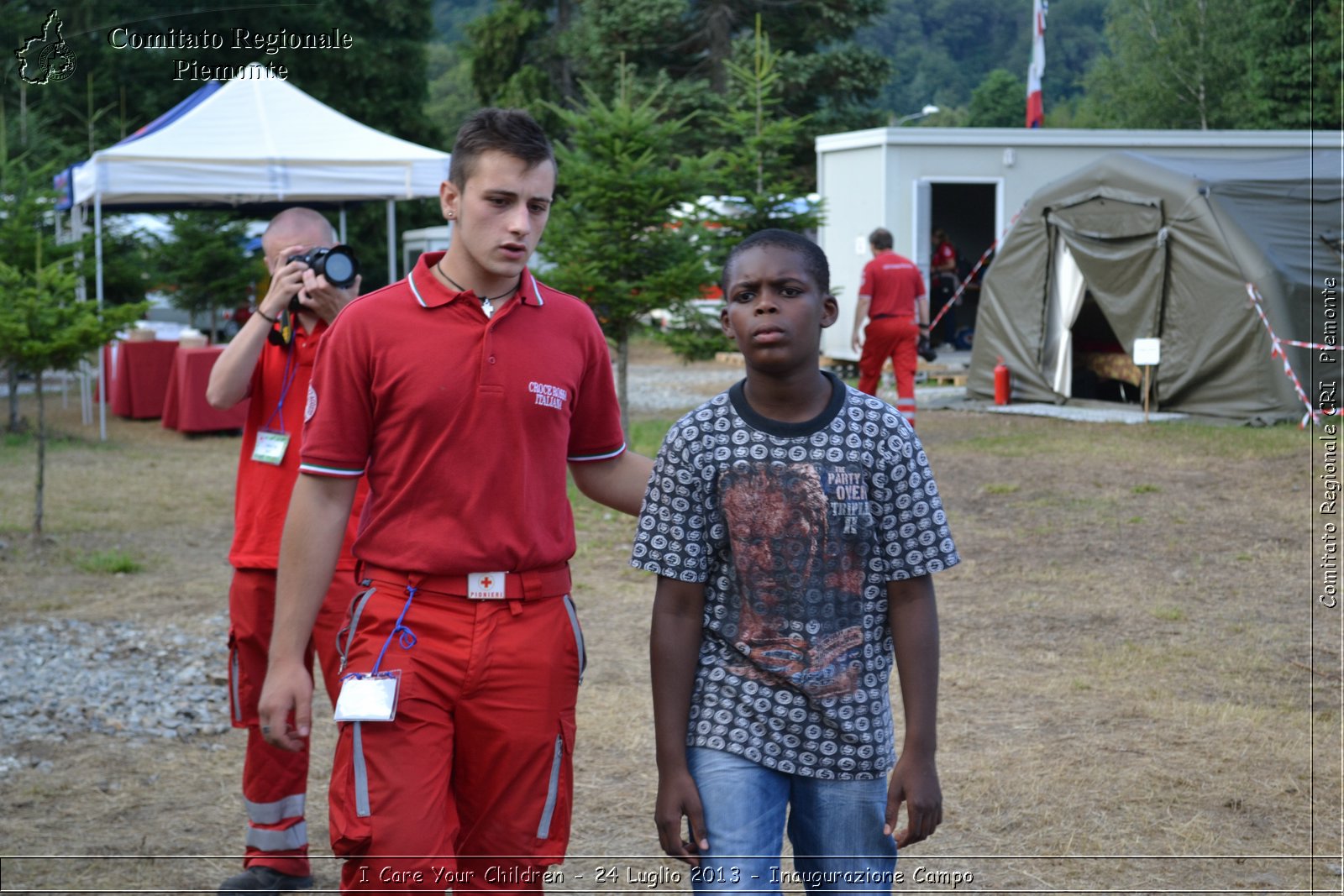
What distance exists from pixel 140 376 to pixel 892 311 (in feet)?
31.2

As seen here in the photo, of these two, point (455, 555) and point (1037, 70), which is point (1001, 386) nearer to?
point (1037, 70)

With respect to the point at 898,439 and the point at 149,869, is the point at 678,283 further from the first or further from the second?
the point at 898,439

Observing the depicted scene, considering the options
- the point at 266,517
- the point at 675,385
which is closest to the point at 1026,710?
the point at 266,517

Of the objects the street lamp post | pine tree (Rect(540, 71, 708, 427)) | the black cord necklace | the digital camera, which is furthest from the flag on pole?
the black cord necklace

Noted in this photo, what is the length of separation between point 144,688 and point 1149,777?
14.5 ft

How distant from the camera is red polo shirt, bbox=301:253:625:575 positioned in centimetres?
284

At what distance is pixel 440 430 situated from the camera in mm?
2857

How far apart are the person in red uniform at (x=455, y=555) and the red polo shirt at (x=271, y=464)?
117 cm

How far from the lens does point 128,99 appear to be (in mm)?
32469

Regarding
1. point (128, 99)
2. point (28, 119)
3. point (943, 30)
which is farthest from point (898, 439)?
point (943, 30)

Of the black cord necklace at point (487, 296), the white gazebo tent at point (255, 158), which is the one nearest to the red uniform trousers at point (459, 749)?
the black cord necklace at point (487, 296)

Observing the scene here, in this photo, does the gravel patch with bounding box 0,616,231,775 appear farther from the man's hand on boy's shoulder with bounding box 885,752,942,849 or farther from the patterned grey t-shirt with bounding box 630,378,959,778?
the man's hand on boy's shoulder with bounding box 885,752,942,849

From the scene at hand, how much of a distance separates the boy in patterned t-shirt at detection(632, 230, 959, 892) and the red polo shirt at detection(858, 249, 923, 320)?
11.5m

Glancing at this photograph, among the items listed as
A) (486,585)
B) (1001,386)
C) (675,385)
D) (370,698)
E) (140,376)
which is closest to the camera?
(370,698)
